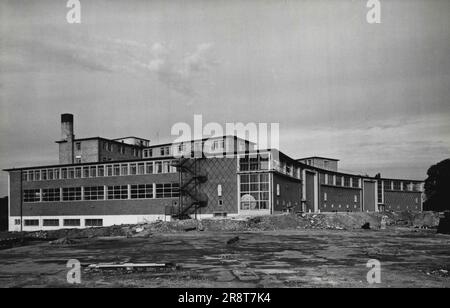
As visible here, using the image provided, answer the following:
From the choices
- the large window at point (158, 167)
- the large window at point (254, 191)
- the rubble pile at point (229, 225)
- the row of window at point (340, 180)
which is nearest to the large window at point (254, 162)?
the large window at point (254, 191)

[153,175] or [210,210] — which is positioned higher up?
[153,175]

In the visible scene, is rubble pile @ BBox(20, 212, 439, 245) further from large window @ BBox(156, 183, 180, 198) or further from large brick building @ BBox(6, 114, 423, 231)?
large window @ BBox(156, 183, 180, 198)

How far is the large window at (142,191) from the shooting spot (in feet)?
177

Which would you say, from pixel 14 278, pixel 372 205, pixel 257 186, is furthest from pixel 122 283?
pixel 372 205

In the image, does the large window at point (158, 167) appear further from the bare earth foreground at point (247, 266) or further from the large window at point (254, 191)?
the bare earth foreground at point (247, 266)

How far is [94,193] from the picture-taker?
58375 millimetres

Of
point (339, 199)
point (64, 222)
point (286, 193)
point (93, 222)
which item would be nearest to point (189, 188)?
point (286, 193)

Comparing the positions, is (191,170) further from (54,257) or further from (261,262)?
(261,262)

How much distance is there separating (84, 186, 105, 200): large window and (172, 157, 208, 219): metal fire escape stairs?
12667 mm

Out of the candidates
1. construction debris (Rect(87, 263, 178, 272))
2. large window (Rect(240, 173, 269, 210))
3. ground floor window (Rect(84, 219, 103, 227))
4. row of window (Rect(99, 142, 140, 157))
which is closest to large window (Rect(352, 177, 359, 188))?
large window (Rect(240, 173, 269, 210))

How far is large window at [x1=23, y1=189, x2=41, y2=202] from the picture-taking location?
207 feet

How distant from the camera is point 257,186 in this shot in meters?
48.3
